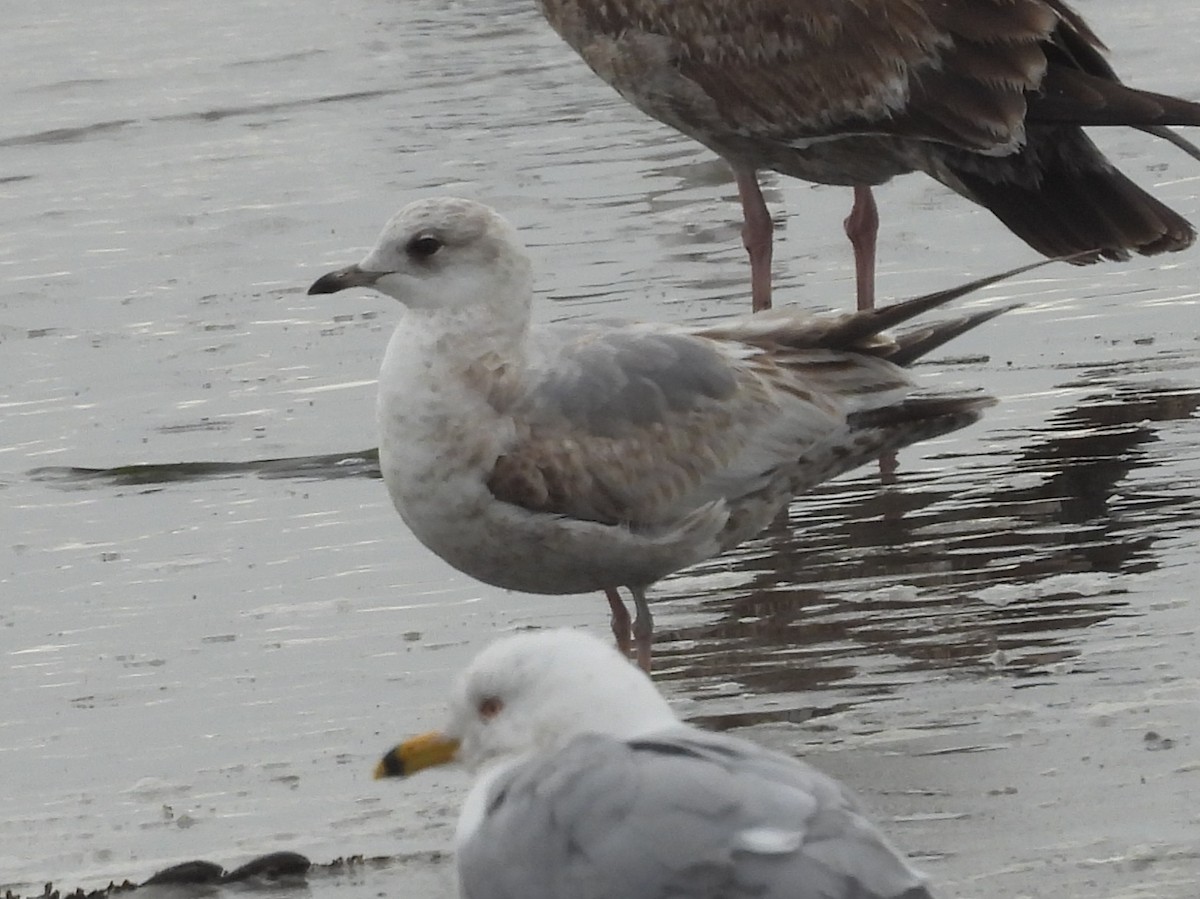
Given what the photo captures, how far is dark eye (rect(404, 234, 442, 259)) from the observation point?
239 inches

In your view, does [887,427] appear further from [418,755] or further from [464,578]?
[418,755]

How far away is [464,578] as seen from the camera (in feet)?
22.5

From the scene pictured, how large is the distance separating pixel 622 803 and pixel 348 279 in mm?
2731

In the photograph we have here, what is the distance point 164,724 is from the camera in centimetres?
587

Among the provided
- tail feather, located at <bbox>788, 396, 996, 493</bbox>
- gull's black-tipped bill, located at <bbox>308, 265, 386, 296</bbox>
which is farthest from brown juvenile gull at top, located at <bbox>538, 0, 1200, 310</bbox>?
gull's black-tipped bill, located at <bbox>308, 265, 386, 296</bbox>

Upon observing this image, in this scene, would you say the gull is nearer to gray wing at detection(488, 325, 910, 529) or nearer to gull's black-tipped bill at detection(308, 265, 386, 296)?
gray wing at detection(488, 325, 910, 529)

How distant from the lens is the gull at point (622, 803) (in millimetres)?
3492

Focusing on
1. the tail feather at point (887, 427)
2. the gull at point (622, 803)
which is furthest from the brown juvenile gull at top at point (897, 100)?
the gull at point (622, 803)

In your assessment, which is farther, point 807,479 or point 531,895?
point 807,479

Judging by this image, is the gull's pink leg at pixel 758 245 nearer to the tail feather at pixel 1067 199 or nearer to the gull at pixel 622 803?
the tail feather at pixel 1067 199

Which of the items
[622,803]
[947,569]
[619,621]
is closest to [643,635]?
[619,621]

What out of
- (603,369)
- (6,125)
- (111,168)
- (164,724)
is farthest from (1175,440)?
(6,125)

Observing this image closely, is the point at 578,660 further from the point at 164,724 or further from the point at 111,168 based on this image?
the point at 111,168

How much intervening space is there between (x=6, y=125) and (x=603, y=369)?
878cm
